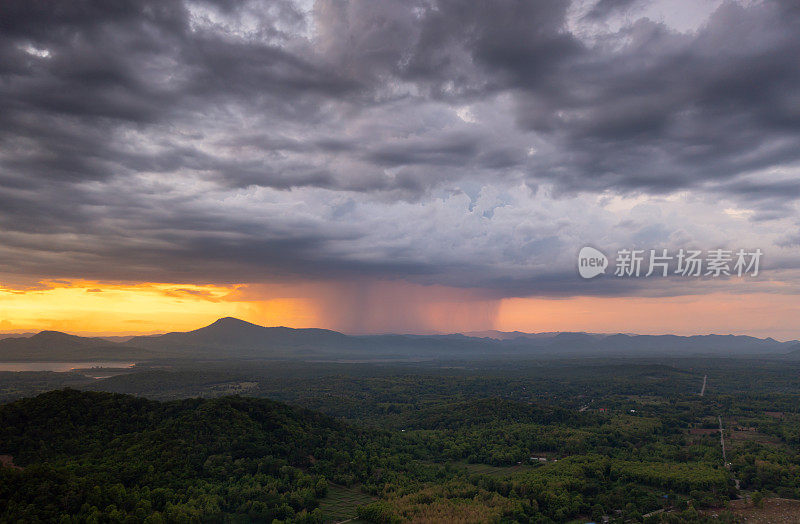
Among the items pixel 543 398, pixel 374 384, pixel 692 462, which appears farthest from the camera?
pixel 374 384

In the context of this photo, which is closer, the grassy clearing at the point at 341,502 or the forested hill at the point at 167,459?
the forested hill at the point at 167,459

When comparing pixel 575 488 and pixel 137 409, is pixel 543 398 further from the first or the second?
pixel 137 409

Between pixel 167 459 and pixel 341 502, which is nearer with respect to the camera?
pixel 167 459

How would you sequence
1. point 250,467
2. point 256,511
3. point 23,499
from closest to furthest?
1. point 23,499
2. point 256,511
3. point 250,467

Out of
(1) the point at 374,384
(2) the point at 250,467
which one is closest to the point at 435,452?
(2) the point at 250,467

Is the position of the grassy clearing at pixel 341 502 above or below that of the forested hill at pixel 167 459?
below

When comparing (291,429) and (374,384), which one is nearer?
(291,429)

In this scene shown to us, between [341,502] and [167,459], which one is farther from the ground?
[167,459]

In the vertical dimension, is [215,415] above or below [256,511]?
above
